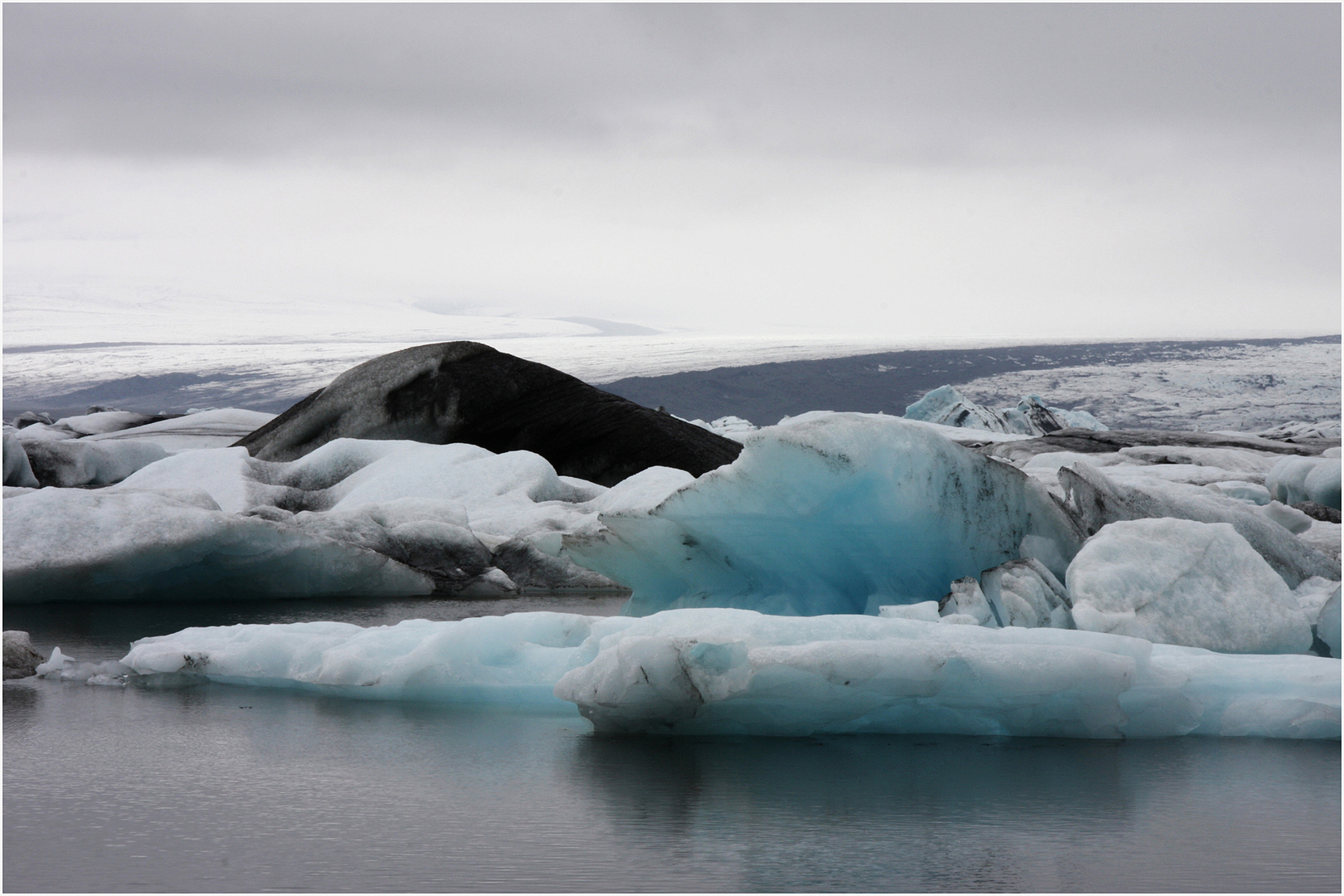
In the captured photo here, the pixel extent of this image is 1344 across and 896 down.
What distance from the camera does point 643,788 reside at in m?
3.12

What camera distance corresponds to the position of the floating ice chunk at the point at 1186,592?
485 centimetres

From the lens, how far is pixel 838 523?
5.69 meters

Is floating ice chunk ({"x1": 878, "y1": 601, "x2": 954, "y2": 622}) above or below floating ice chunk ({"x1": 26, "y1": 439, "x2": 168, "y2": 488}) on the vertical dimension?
below

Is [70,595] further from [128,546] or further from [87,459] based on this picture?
[87,459]

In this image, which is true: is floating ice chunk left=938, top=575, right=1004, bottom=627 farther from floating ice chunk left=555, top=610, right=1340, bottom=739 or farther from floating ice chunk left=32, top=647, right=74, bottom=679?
floating ice chunk left=32, top=647, right=74, bottom=679

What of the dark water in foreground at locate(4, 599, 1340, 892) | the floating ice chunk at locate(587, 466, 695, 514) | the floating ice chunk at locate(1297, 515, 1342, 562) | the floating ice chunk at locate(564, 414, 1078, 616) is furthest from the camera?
the floating ice chunk at locate(587, 466, 695, 514)

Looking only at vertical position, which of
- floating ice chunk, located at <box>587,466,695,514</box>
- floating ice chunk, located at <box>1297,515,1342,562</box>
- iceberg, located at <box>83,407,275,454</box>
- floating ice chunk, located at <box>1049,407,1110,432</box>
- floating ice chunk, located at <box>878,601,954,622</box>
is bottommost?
floating ice chunk, located at <box>1049,407,1110,432</box>

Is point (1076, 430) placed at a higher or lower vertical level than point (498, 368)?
lower

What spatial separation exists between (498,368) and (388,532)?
20.7ft

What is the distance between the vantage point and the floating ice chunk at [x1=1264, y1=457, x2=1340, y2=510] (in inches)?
454

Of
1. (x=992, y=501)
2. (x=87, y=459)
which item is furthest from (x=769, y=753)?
(x=87, y=459)

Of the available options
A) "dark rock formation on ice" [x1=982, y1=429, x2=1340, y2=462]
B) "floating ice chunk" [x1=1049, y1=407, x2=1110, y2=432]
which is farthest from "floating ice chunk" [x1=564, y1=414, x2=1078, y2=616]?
"floating ice chunk" [x1=1049, y1=407, x2=1110, y2=432]

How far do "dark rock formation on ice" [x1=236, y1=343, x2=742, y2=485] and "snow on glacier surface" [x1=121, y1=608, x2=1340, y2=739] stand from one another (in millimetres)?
9530

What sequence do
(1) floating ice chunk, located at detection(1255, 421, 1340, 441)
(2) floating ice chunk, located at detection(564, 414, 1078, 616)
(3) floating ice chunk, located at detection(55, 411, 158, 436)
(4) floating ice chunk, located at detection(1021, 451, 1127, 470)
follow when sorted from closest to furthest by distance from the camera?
(2) floating ice chunk, located at detection(564, 414, 1078, 616), (4) floating ice chunk, located at detection(1021, 451, 1127, 470), (1) floating ice chunk, located at detection(1255, 421, 1340, 441), (3) floating ice chunk, located at detection(55, 411, 158, 436)
